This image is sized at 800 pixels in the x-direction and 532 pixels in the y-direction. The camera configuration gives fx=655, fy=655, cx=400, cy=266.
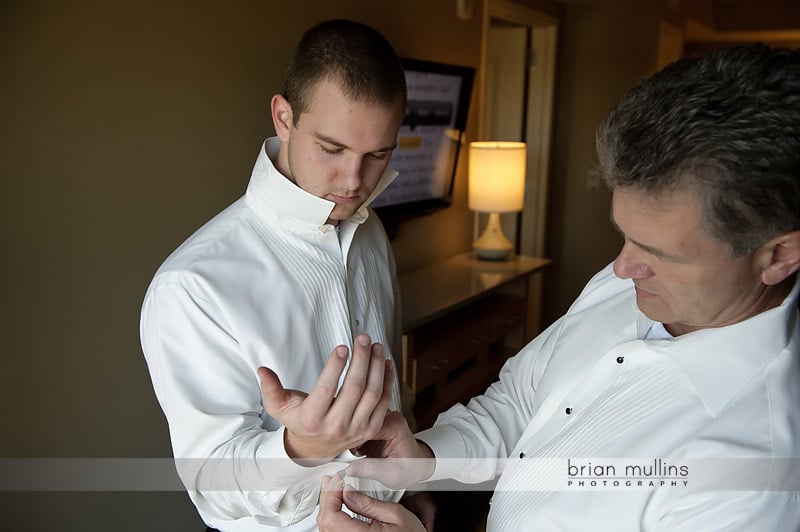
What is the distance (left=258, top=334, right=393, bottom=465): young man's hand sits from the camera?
79cm

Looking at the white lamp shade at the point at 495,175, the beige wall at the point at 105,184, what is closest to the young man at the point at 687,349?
the beige wall at the point at 105,184

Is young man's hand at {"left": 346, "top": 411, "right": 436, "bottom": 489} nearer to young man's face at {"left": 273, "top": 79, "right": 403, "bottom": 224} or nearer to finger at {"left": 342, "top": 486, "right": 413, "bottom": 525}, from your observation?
finger at {"left": 342, "top": 486, "right": 413, "bottom": 525}

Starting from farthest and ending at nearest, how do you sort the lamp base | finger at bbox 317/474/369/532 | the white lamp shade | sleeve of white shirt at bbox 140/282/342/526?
the lamp base → the white lamp shade → sleeve of white shirt at bbox 140/282/342/526 → finger at bbox 317/474/369/532

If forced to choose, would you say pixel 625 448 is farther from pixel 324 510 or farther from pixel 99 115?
A: pixel 99 115

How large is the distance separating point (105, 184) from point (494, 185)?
7.24ft

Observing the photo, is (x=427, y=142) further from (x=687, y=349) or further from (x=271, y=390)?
(x=271, y=390)

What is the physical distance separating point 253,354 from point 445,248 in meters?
2.54

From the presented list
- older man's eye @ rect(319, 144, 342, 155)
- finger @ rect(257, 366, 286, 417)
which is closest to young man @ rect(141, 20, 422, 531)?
older man's eye @ rect(319, 144, 342, 155)

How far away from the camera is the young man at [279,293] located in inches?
41.4

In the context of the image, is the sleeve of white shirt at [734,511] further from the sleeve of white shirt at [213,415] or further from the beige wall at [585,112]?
the beige wall at [585,112]

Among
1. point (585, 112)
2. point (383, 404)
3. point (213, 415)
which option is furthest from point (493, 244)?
point (383, 404)

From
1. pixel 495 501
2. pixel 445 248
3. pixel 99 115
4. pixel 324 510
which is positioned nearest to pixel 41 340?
pixel 99 115

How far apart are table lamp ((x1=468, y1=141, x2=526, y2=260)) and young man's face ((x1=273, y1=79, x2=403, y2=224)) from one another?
2244mm

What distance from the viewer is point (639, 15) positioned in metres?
4.71
